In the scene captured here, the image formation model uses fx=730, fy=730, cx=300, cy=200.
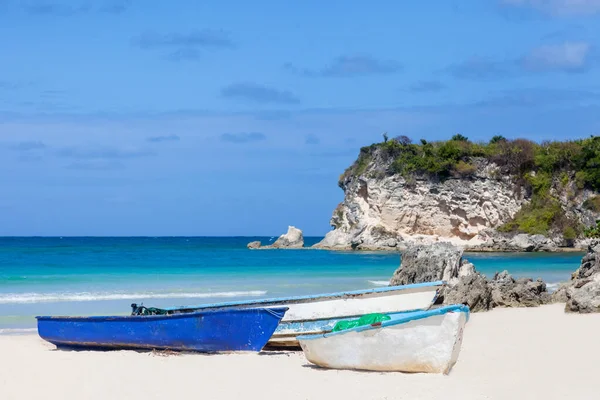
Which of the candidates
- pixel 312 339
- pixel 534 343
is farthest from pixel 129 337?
pixel 534 343

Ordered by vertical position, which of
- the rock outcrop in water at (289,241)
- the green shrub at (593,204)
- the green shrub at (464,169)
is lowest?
the rock outcrop in water at (289,241)

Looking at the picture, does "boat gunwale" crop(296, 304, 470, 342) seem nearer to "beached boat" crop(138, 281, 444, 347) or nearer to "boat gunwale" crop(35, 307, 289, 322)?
"boat gunwale" crop(35, 307, 289, 322)

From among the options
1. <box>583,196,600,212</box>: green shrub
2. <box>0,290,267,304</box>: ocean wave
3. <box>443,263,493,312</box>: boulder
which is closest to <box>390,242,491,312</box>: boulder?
<box>443,263,493,312</box>: boulder

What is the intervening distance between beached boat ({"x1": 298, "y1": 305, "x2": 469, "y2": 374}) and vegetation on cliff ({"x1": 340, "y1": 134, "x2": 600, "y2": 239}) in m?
45.6

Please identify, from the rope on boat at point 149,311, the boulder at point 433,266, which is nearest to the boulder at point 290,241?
the boulder at point 433,266

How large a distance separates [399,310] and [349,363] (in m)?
1.88

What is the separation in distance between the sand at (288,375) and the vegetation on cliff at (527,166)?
42.7 m

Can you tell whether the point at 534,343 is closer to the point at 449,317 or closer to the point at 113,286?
the point at 449,317

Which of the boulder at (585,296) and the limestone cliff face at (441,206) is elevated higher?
the limestone cliff face at (441,206)

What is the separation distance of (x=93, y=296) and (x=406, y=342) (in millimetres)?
13813

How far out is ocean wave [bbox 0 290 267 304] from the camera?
64.6ft

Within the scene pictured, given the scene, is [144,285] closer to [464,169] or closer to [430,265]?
[430,265]

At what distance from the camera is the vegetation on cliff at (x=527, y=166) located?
2053 inches

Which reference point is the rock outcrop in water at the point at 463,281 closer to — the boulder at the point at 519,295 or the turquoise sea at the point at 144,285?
the boulder at the point at 519,295
